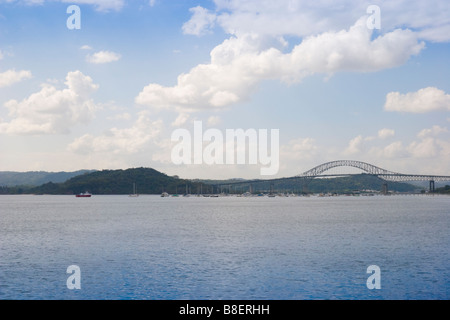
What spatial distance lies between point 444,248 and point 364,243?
7992mm

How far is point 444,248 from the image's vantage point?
46688 millimetres

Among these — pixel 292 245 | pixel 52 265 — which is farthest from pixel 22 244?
pixel 292 245

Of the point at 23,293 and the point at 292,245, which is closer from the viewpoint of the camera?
the point at 23,293
